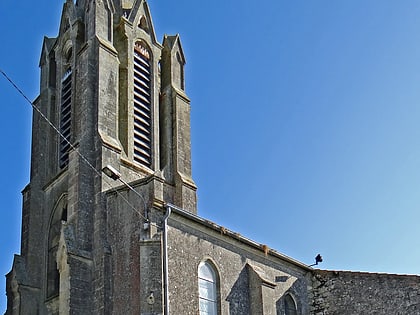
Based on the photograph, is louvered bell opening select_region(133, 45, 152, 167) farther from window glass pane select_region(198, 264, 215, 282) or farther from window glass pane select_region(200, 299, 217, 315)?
window glass pane select_region(200, 299, 217, 315)

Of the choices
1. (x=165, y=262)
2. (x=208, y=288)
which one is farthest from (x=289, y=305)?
(x=165, y=262)

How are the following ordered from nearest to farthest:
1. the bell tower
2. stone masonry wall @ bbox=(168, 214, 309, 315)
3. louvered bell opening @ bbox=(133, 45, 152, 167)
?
stone masonry wall @ bbox=(168, 214, 309, 315) → the bell tower → louvered bell opening @ bbox=(133, 45, 152, 167)

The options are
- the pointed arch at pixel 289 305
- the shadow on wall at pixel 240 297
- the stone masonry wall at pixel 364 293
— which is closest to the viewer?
the shadow on wall at pixel 240 297

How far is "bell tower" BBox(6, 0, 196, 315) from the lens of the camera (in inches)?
914

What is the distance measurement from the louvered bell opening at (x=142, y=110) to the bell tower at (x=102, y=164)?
52 millimetres

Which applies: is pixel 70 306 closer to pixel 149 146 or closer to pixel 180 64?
pixel 149 146

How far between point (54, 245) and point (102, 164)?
4.32 m

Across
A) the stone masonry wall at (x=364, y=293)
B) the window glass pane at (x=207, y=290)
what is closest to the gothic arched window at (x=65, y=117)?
the window glass pane at (x=207, y=290)

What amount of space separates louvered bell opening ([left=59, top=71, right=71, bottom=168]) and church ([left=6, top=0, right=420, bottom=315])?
0.26 feet

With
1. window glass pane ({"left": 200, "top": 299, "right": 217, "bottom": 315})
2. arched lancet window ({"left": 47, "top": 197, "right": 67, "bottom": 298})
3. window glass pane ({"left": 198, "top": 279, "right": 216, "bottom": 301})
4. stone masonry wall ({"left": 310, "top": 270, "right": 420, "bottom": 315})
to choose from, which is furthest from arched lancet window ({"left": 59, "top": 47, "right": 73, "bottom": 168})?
stone masonry wall ({"left": 310, "top": 270, "right": 420, "bottom": 315})

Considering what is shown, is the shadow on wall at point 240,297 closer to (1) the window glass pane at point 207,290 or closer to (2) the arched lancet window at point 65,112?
(1) the window glass pane at point 207,290

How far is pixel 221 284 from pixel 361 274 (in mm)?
6409

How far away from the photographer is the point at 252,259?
2661cm

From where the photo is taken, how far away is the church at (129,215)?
23016mm
